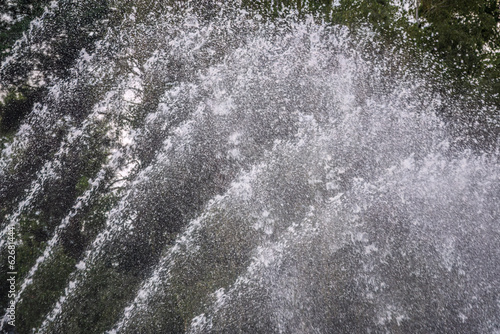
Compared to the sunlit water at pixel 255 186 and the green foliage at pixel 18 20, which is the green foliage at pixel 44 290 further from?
the green foliage at pixel 18 20

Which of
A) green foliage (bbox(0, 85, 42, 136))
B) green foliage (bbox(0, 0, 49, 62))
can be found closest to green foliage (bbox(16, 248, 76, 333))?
green foliage (bbox(0, 85, 42, 136))

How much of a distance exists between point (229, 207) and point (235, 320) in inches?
13.8

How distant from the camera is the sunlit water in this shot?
91cm

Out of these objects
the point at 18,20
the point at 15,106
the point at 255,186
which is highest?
the point at 18,20

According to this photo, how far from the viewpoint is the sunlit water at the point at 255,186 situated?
91cm

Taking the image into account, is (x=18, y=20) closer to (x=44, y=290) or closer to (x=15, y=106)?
(x=15, y=106)

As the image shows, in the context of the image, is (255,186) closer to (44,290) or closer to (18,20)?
(44,290)

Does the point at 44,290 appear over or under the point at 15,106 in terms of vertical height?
under

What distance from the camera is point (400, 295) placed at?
90cm

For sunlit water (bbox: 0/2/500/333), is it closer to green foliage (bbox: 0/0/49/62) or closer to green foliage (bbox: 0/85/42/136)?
green foliage (bbox: 0/85/42/136)

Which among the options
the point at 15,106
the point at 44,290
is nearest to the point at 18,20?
the point at 15,106

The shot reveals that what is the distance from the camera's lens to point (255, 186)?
3.14 ft

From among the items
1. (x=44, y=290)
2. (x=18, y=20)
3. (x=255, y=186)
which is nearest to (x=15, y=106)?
(x=18, y=20)

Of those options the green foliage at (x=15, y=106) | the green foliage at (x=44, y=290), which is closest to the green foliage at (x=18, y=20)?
the green foliage at (x=15, y=106)
